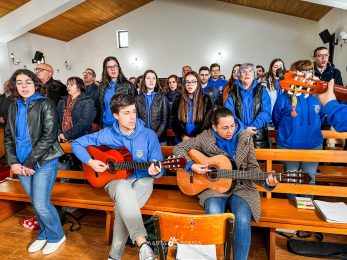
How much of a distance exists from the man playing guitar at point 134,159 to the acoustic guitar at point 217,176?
0.28 metres

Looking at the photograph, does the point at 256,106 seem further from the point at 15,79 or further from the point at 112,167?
the point at 15,79

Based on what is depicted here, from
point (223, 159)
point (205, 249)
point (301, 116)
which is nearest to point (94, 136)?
point (223, 159)

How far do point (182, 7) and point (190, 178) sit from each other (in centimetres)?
1062

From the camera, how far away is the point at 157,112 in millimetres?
3354

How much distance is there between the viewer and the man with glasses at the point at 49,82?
363cm

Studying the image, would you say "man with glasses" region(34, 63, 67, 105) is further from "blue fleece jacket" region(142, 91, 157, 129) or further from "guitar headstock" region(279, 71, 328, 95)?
"guitar headstock" region(279, 71, 328, 95)

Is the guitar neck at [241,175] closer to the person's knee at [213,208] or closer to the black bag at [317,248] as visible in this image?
the person's knee at [213,208]

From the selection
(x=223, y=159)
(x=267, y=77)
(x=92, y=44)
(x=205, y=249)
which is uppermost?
(x=92, y=44)

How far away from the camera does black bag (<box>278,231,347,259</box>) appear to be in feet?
7.41

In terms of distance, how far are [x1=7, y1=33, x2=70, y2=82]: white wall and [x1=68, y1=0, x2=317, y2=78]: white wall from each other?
1.04 meters

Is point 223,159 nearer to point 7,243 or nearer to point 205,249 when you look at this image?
point 205,249

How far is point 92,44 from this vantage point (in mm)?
12758

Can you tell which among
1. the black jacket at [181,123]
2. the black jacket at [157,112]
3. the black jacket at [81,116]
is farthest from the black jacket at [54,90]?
the black jacket at [181,123]

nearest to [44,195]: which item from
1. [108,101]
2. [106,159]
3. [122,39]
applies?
[106,159]
